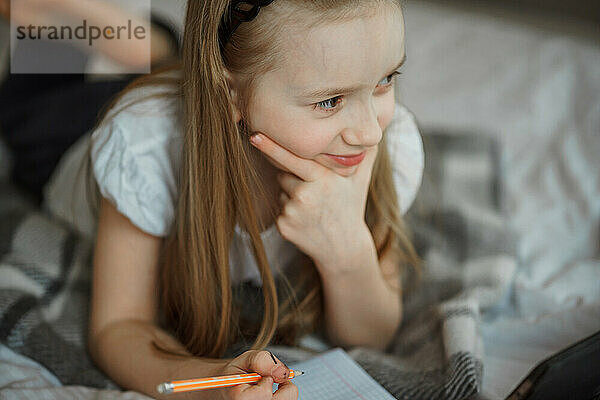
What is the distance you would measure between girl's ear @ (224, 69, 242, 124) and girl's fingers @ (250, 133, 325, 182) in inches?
0.8

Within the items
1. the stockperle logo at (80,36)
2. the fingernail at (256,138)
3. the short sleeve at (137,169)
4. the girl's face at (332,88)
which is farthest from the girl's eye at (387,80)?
the stockperle logo at (80,36)

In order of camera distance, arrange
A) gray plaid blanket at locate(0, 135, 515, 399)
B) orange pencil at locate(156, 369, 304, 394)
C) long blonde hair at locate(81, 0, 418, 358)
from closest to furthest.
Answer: orange pencil at locate(156, 369, 304, 394) → long blonde hair at locate(81, 0, 418, 358) → gray plaid blanket at locate(0, 135, 515, 399)

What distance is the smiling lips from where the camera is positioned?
56 cm

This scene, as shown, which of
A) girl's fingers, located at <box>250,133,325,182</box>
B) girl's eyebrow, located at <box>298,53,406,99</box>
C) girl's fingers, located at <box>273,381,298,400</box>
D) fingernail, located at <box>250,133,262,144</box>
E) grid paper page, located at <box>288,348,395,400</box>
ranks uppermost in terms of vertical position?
girl's eyebrow, located at <box>298,53,406,99</box>

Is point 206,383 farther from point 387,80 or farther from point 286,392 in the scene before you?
point 387,80

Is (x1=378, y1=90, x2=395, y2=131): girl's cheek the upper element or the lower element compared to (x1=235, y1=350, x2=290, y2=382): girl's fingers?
upper

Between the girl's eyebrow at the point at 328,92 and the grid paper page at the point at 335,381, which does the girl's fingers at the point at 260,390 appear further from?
the girl's eyebrow at the point at 328,92

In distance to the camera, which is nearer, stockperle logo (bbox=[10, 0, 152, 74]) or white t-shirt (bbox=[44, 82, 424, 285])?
white t-shirt (bbox=[44, 82, 424, 285])

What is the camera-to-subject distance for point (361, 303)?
66cm

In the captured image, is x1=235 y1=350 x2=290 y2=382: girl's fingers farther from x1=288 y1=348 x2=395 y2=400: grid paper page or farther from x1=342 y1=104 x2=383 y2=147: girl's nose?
x1=342 y1=104 x2=383 y2=147: girl's nose

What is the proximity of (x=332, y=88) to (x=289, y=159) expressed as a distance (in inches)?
3.5

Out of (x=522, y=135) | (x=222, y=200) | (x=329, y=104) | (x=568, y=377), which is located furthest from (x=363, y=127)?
(x=522, y=135)

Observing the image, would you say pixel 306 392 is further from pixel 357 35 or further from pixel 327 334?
pixel 357 35

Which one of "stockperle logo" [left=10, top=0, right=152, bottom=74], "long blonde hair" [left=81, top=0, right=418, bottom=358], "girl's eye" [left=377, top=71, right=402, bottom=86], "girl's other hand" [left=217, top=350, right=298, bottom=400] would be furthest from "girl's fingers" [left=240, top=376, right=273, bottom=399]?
"stockperle logo" [left=10, top=0, right=152, bottom=74]
